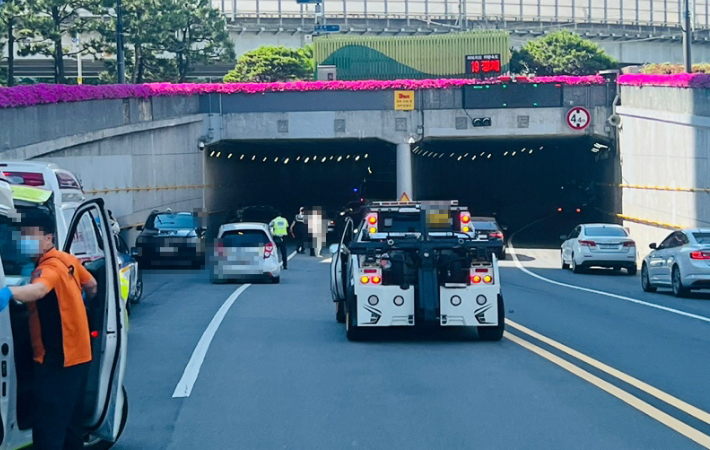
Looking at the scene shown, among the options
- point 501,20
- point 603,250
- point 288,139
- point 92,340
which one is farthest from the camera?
point 501,20

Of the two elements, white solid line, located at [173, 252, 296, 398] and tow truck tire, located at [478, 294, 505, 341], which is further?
tow truck tire, located at [478, 294, 505, 341]

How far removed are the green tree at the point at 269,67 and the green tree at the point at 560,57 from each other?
15239 millimetres

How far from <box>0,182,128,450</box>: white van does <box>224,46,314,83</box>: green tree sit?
62755 millimetres

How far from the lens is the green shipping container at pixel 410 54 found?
57750mm

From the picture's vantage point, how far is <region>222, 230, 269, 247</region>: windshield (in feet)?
92.0

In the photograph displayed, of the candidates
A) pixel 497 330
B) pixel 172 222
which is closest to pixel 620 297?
pixel 497 330

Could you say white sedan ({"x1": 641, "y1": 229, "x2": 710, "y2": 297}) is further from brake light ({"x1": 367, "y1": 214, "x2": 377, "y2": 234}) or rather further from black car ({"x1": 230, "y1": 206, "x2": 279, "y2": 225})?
black car ({"x1": 230, "y1": 206, "x2": 279, "y2": 225})

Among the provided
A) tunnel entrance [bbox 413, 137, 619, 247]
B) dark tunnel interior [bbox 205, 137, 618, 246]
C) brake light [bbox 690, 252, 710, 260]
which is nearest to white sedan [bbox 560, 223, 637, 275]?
brake light [bbox 690, 252, 710, 260]

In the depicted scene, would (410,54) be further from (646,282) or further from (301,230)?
(646,282)

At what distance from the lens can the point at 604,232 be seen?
34.2 meters

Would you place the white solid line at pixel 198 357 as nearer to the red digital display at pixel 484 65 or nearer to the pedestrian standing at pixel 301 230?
the pedestrian standing at pixel 301 230

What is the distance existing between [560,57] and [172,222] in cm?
5021

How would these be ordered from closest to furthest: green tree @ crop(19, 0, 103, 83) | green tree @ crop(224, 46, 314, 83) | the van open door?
the van open door
green tree @ crop(19, 0, 103, 83)
green tree @ crop(224, 46, 314, 83)

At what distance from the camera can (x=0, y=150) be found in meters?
25.9
